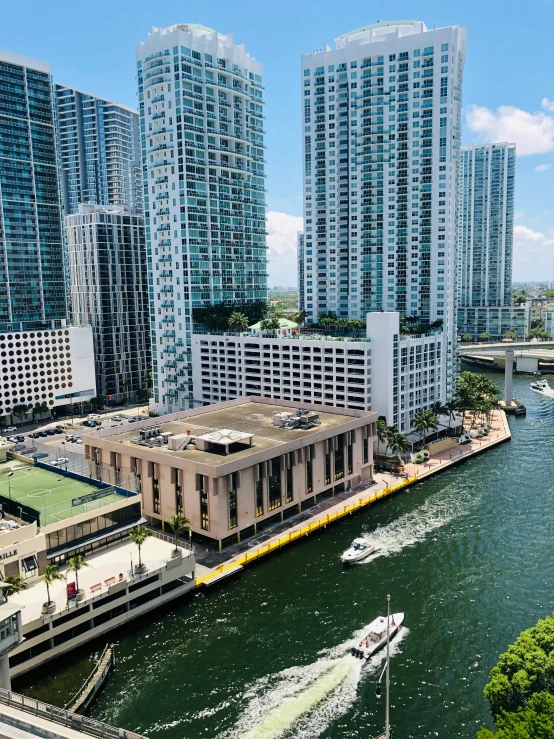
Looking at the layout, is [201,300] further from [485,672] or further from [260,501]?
[485,672]

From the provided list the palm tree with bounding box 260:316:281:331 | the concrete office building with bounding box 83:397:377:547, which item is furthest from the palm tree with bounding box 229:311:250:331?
the concrete office building with bounding box 83:397:377:547

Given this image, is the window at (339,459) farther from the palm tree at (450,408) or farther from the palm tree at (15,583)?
the palm tree at (15,583)

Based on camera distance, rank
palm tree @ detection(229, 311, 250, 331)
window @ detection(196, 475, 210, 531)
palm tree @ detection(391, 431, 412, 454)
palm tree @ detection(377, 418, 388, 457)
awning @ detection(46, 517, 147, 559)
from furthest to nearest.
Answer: palm tree @ detection(229, 311, 250, 331) → palm tree @ detection(377, 418, 388, 457) → palm tree @ detection(391, 431, 412, 454) → window @ detection(196, 475, 210, 531) → awning @ detection(46, 517, 147, 559)

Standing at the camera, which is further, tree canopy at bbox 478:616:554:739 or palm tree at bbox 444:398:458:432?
palm tree at bbox 444:398:458:432

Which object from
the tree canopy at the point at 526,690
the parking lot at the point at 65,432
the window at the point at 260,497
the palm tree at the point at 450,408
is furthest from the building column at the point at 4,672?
the palm tree at the point at 450,408

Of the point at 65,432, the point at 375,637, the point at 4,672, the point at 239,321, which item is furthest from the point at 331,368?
the point at 4,672

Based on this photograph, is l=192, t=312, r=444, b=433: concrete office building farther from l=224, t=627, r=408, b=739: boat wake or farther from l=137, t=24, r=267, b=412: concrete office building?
l=224, t=627, r=408, b=739: boat wake

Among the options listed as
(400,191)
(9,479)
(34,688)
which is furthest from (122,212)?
(34,688)

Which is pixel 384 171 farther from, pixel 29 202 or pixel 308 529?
pixel 308 529
